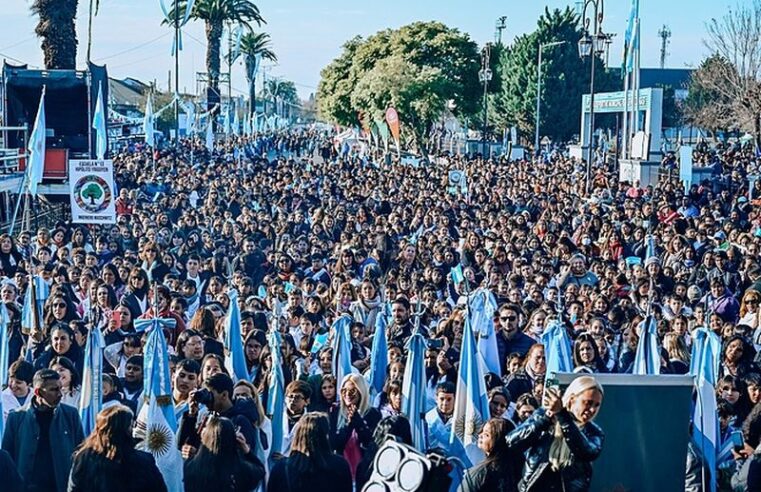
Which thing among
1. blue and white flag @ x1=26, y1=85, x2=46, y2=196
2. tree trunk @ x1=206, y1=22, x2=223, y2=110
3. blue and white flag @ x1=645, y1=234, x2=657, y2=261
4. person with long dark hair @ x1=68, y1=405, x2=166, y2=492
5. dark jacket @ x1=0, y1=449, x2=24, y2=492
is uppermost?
tree trunk @ x1=206, y1=22, x2=223, y2=110

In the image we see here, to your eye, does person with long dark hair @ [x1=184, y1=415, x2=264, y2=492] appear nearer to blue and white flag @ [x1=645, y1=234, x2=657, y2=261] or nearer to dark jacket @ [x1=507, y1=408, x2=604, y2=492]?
dark jacket @ [x1=507, y1=408, x2=604, y2=492]

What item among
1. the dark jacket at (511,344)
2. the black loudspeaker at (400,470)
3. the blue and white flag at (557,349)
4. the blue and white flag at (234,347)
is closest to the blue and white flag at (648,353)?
the blue and white flag at (557,349)

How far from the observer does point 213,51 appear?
65062 mm

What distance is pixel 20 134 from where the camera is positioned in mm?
25578

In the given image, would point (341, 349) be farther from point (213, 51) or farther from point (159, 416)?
point (213, 51)

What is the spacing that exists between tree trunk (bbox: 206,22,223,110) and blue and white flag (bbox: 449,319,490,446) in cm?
5882

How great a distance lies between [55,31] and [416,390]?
26.0 m

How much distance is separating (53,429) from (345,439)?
188 cm

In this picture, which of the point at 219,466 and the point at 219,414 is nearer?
the point at 219,466

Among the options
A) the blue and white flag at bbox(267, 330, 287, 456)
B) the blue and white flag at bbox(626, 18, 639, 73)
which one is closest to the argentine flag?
the blue and white flag at bbox(267, 330, 287, 456)

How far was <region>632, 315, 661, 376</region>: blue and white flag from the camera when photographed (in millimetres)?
9172

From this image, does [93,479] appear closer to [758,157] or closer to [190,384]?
[190,384]

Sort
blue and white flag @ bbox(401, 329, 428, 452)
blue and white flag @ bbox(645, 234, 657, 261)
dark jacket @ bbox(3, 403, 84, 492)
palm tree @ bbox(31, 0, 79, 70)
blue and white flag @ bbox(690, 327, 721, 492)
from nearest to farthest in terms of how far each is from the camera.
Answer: dark jacket @ bbox(3, 403, 84, 492) < blue and white flag @ bbox(690, 327, 721, 492) < blue and white flag @ bbox(401, 329, 428, 452) < blue and white flag @ bbox(645, 234, 657, 261) < palm tree @ bbox(31, 0, 79, 70)

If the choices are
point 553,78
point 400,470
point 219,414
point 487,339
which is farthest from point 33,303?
point 553,78
